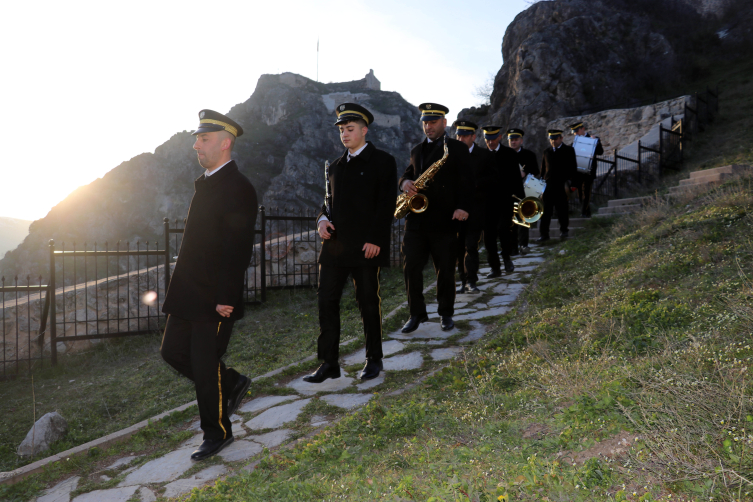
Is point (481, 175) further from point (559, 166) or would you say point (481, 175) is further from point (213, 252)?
point (213, 252)

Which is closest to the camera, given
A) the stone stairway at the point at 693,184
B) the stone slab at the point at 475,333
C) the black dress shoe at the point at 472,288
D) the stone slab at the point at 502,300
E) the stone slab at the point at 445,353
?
the stone slab at the point at 445,353

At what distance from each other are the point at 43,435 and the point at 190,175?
87324mm

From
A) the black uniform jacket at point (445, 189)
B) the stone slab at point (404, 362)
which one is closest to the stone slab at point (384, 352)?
the stone slab at point (404, 362)

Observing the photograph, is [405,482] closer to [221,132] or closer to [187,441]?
[187,441]

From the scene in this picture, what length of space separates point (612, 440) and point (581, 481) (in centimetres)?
38

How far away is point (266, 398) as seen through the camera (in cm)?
423

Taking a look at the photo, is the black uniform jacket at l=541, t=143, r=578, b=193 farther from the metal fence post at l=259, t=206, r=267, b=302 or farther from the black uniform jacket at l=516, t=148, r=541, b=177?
the metal fence post at l=259, t=206, r=267, b=302

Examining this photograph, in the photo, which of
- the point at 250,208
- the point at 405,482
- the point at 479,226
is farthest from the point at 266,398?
the point at 479,226

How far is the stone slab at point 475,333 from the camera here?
5074 millimetres

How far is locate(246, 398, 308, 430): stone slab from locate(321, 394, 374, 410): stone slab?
194 millimetres

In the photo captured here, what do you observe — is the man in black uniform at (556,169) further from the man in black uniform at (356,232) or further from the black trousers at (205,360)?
the black trousers at (205,360)

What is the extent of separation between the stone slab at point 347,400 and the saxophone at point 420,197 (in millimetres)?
2181

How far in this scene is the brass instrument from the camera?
8.45 meters

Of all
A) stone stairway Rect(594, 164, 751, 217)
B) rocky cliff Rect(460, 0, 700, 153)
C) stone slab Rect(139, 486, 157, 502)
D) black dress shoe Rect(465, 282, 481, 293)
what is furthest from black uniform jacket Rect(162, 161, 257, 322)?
rocky cliff Rect(460, 0, 700, 153)
